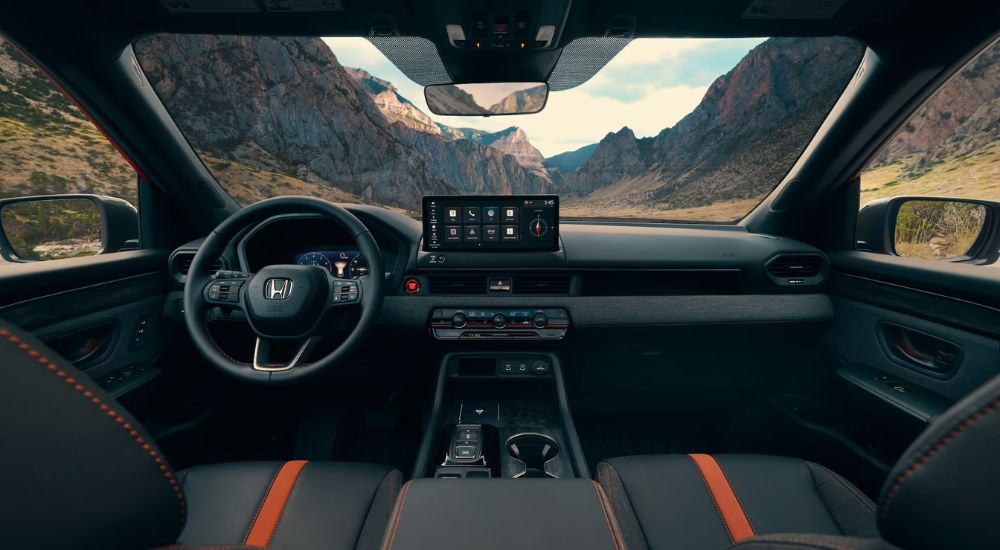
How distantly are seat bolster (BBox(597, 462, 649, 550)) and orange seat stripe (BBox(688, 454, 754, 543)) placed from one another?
11.9 inches

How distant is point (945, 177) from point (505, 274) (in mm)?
2336

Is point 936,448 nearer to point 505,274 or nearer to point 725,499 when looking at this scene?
point 725,499

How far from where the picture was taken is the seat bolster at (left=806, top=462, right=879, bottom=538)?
5.36 feet

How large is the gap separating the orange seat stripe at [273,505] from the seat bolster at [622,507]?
1.12 metres

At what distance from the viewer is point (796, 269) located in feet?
9.14

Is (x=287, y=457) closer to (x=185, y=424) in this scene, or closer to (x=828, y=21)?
(x=185, y=424)

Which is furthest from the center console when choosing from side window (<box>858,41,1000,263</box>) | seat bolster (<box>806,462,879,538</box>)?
side window (<box>858,41,1000,263</box>)

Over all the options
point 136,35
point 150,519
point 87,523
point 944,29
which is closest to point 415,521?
point 150,519

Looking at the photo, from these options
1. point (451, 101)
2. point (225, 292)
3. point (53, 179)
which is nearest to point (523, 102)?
point (451, 101)

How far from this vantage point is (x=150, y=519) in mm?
735

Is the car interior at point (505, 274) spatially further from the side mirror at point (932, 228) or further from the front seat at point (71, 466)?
the front seat at point (71, 466)

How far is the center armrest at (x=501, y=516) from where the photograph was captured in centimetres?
124

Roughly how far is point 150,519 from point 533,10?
2392 millimetres

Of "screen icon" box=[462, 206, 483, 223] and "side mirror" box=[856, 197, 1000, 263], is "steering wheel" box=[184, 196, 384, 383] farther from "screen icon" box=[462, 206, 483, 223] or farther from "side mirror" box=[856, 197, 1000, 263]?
"side mirror" box=[856, 197, 1000, 263]
